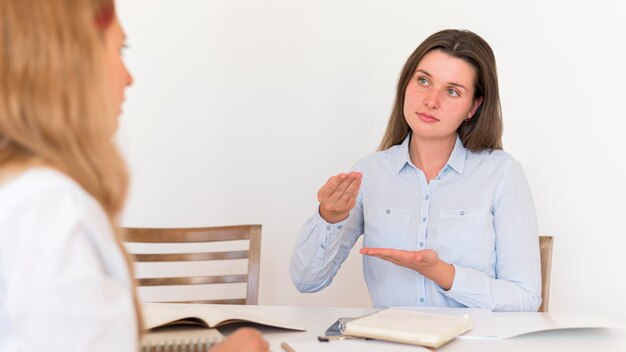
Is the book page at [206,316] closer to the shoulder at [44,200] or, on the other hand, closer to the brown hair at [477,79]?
the shoulder at [44,200]

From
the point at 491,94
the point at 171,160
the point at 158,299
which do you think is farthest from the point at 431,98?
the point at 158,299

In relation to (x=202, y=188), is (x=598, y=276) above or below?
below

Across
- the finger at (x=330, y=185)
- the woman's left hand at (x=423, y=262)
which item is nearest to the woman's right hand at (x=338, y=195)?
the finger at (x=330, y=185)

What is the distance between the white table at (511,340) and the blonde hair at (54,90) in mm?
659

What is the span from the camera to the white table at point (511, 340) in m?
1.43

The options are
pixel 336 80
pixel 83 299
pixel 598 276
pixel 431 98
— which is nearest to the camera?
pixel 83 299

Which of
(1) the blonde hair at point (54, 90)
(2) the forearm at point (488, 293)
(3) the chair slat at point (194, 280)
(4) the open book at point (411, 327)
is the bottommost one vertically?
(3) the chair slat at point (194, 280)

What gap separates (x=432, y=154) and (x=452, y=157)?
0.06 metres

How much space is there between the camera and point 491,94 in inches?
88.2

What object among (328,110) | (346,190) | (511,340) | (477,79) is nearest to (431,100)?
(477,79)

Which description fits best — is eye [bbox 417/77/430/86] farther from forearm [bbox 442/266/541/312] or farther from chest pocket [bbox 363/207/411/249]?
forearm [bbox 442/266/541/312]

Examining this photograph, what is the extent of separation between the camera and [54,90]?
811 mm

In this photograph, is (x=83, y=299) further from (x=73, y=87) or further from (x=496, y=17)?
(x=496, y=17)

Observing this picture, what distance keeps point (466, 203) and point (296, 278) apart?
515mm
